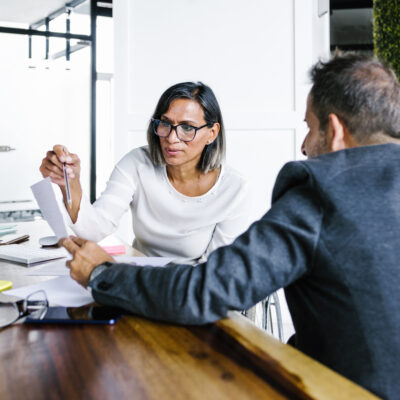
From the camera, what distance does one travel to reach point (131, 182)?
1813mm

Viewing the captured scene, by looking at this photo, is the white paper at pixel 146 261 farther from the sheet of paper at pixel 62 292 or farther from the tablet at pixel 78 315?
the tablet at pixel 78 315

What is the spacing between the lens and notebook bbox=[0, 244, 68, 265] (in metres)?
1.37

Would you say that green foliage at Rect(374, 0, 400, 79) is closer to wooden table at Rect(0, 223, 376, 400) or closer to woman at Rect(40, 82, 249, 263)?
woman at Rect(40, 82, 249, 263)

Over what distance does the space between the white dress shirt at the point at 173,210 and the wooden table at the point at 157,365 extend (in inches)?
37.1

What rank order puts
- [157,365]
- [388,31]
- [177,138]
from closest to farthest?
[157,365] < [177,138] < [388,31]

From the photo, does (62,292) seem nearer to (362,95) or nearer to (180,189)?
(362,95)

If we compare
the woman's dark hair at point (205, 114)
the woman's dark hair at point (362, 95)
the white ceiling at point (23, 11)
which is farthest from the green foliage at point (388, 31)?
the white ceiling at point (23, 11)

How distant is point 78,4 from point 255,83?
2.60 meters

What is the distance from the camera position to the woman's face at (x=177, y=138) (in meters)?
1.72

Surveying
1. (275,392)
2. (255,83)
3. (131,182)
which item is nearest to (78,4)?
(255,83)

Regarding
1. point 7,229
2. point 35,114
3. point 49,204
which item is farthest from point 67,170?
point 35,114

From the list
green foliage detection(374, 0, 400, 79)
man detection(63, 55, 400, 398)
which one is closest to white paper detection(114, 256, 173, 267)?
man detection(63, 55, 400, 398)

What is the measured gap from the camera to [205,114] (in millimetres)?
1787

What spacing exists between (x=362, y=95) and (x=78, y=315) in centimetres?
68
